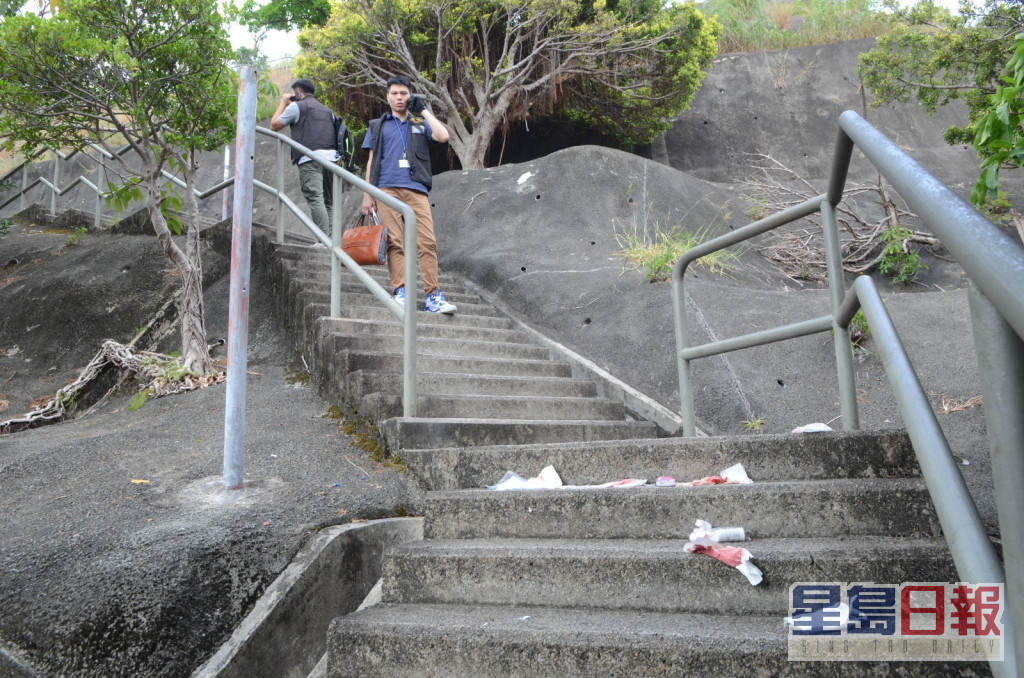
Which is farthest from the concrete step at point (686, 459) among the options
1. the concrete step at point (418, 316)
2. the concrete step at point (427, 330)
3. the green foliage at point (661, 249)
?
the green foliage at point (661, 249)

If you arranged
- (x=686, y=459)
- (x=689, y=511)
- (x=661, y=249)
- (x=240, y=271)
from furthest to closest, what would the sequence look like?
1. (x=661, y=249)
2. (x=240, y=271)
3. (x=686, y=459)
4. (x=689, y=511)

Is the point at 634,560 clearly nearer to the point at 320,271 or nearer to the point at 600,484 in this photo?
the point at 600,484

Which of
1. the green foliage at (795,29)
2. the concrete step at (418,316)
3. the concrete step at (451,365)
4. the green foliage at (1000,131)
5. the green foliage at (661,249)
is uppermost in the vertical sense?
the green foliage at (795,29)

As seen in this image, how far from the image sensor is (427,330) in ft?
15.8

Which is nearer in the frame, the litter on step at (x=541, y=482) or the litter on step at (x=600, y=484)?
the litter on step at (x=600, y=484)

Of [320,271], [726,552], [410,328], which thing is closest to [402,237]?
[320,271]

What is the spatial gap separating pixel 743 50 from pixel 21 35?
39.5 ft

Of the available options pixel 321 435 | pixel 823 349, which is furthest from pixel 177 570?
pixel 823 349

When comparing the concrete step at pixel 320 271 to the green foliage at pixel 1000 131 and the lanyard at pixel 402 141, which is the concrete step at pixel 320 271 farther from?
the green foliage at pixel 1000 131

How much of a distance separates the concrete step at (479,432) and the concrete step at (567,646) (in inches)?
45.2

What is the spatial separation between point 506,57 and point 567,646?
28.5 ft

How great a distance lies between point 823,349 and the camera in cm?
471

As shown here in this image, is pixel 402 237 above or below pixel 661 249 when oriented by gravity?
below

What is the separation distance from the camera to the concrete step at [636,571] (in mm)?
1741
